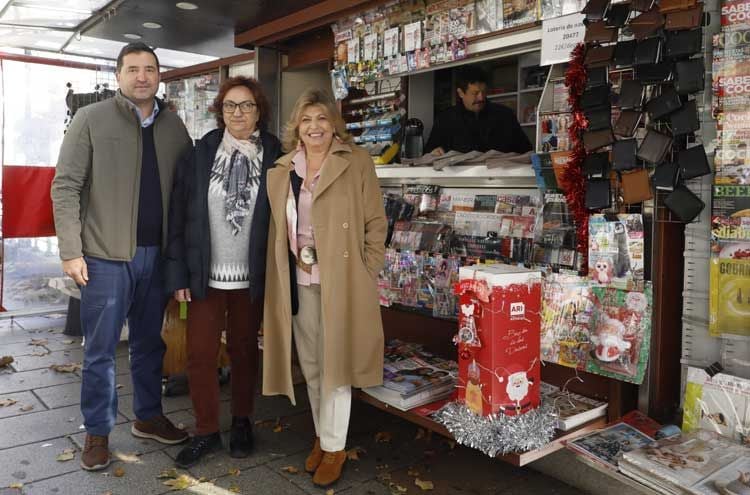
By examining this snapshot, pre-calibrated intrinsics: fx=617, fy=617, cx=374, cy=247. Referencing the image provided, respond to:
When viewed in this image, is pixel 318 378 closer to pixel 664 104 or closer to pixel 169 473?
pixel 169 473

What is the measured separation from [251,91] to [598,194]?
1.64 metres

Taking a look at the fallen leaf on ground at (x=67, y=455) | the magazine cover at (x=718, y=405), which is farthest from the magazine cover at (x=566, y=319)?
the fallen leaf on ground at (x=67, y=455)

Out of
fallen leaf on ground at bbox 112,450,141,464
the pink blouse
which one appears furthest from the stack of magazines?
fallen leaf on ground at bbox 112,450,141,464

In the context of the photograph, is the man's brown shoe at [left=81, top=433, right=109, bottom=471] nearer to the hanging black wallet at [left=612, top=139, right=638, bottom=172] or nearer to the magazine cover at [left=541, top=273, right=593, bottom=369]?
the magazine cover at [left=541, top=273, right=593, bottom=369]

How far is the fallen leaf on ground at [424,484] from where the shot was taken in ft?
9.01

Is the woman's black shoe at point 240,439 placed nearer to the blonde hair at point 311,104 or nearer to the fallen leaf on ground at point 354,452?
the fallen leaf on ground at point 354,452

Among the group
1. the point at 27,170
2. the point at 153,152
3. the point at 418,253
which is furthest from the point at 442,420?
the point at 27,170

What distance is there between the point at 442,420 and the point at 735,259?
1266mm

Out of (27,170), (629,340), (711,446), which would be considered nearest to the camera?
(711,446)

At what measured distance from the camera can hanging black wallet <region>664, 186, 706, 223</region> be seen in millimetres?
2309

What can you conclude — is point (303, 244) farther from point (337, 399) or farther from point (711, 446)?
point (711, 446)

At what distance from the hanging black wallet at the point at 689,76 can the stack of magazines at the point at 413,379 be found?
5.16 ft

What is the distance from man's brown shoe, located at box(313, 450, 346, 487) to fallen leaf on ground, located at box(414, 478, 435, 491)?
0.36m

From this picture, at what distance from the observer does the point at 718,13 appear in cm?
228
